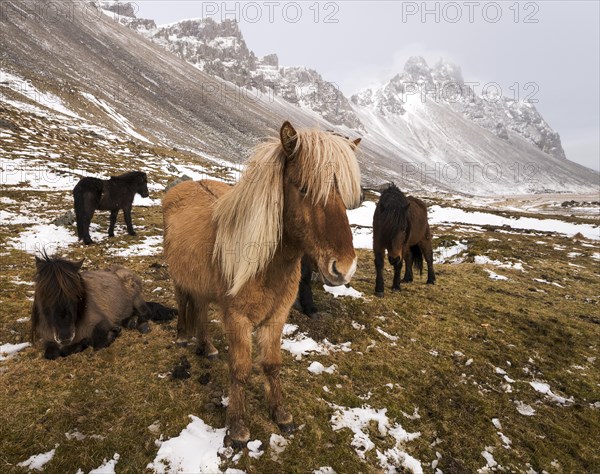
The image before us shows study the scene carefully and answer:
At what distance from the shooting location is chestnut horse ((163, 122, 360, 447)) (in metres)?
2.65

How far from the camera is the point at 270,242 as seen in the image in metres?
2.94

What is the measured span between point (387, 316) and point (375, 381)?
2.19 meters

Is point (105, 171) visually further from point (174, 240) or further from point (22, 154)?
point (174, 240)

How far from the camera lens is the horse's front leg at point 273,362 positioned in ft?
11.3

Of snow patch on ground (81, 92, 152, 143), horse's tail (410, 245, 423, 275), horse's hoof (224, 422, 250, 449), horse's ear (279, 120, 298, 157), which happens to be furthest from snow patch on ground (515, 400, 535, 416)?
snow patch on ground (81, 92, 152, 143)

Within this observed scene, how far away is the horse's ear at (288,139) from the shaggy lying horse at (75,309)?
4.03m

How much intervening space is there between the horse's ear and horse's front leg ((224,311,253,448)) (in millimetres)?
1681

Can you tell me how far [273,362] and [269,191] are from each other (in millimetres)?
1935

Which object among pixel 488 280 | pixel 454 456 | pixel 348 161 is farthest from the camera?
pixel 488 280

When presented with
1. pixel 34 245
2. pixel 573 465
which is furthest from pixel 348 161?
pixel 34 245

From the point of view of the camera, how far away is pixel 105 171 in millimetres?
25984

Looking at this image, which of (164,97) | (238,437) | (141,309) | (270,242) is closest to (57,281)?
(141,309)

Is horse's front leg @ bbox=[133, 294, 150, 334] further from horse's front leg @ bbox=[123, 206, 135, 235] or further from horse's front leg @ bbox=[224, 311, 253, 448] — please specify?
horse's front leg @ bbox=[123, 206, 135, 235]

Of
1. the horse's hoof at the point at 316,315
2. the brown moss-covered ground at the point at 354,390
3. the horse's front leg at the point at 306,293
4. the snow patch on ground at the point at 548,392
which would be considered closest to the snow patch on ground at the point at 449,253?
the brown moss-covered ground at the point at 354,390
